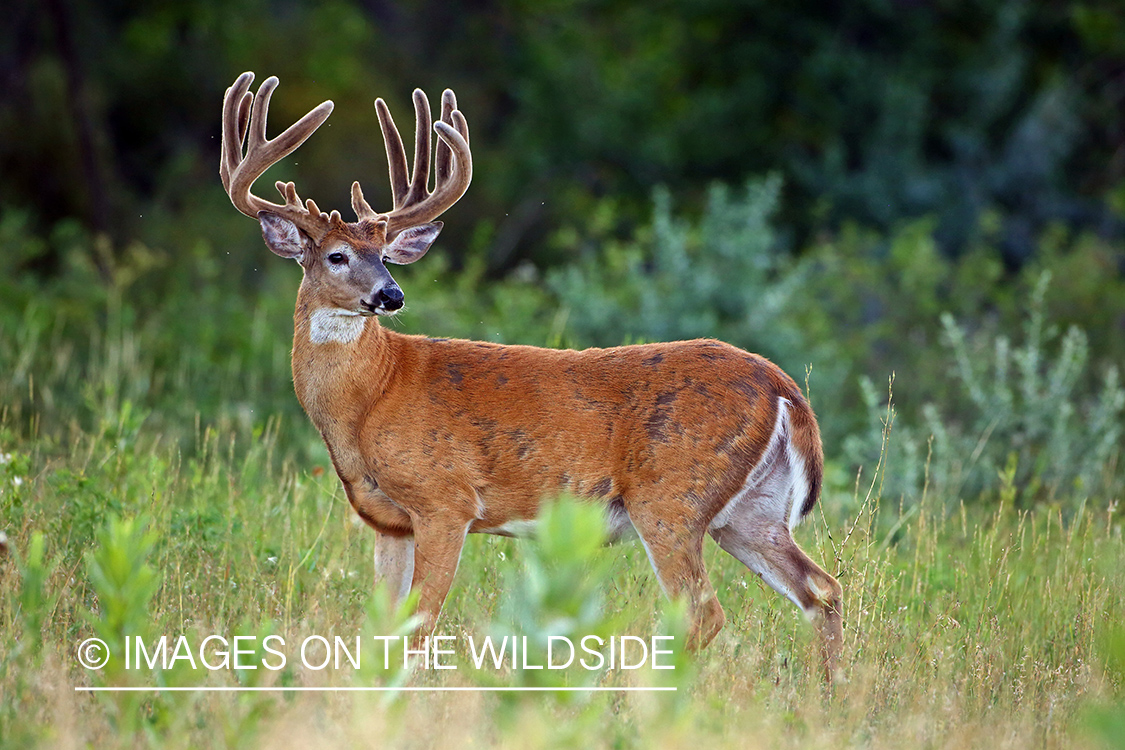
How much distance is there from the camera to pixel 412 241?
5.41m

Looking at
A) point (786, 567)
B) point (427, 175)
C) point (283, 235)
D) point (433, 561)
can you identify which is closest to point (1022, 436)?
point (786, 567)

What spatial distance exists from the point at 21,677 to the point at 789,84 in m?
14.9

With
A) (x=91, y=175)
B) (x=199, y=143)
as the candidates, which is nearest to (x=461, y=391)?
(x=91, y=175)

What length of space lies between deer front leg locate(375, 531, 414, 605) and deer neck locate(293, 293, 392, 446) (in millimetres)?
443

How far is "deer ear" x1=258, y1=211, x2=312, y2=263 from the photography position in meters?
5.03

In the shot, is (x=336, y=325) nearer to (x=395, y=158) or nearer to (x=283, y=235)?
(x=283, y=235)

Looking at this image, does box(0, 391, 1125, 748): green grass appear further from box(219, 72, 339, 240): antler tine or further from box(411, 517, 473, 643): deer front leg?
box(219, 72, 339, 240): antler tine

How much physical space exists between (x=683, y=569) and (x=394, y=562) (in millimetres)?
1124

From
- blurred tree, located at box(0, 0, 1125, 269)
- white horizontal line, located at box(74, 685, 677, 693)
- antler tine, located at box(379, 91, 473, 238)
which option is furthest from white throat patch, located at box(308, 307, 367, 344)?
blurred tree, located at box(0, 0, 1125, 269)

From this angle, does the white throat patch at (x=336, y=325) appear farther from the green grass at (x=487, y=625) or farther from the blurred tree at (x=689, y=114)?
the blurred tree at (x=689, y=114)

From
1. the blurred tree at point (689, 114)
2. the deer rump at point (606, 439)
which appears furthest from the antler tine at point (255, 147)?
the blurred tree at point (689, 114)

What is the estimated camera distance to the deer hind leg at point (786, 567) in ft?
15.9

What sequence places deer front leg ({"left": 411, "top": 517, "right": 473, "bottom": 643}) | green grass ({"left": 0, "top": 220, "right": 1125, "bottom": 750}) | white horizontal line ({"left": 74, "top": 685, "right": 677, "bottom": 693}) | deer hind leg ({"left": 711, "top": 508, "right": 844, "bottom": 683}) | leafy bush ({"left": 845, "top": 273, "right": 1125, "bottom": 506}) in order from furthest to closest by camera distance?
leafy bush ({"left": 845, "top": 273, "right": 1125, "bottom": 506}), deer hind leg ({"left": 711, "top": 508, "right": 844, "bottom": 683}), deer front leg ({"left": 411, "top": 517, "right": 473, "bottom": 643}), green grass ({"left": 0, "top": 220, "right": 1125, "bottom": 750}), white horizontal line ({"left": 74, "top": 685, "right": 677, "bottom": 693})

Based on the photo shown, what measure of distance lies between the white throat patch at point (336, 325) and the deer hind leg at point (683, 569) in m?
1.29
